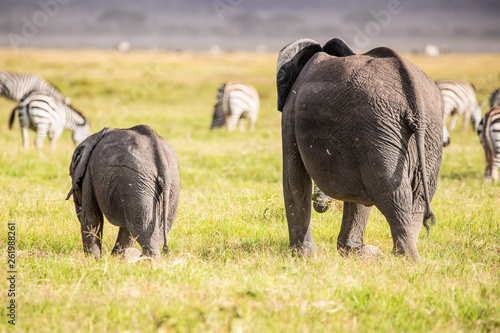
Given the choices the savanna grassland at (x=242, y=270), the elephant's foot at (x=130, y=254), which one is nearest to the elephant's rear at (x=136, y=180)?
the elephant's foot at (x=130, y=254)

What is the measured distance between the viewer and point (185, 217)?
722cm

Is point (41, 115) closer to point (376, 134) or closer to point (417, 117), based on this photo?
point (376, 134)

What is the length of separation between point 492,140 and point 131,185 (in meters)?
8.10

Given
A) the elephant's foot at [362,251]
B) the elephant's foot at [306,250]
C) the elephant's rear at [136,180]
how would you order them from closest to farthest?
the elephant's rear at [136,180] → the elephant's foot at [362,251] → the elephant's foot at [306,250]

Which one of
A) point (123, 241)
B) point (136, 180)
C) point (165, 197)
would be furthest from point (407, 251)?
point (123, 241)

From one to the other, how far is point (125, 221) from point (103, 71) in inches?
1647

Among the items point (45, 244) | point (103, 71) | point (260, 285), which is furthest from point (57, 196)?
point (103, 71)

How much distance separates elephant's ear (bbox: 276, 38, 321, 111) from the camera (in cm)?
569

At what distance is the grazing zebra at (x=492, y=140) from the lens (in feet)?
34.1

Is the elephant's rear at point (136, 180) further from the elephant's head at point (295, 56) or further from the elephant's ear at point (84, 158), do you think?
the elephant's head at point (295, 56)

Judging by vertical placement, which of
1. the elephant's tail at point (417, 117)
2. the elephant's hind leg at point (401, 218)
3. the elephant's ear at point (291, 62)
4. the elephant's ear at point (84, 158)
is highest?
the elephant's ear at point (291, 62)

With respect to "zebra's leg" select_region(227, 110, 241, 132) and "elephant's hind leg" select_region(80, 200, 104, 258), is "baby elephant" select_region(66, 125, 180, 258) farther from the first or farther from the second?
"zebra's leg" select_region(227, 110, 241, 132)

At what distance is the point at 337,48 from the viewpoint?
19.1 feet

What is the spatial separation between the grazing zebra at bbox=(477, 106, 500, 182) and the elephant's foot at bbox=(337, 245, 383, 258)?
5.94 meters
